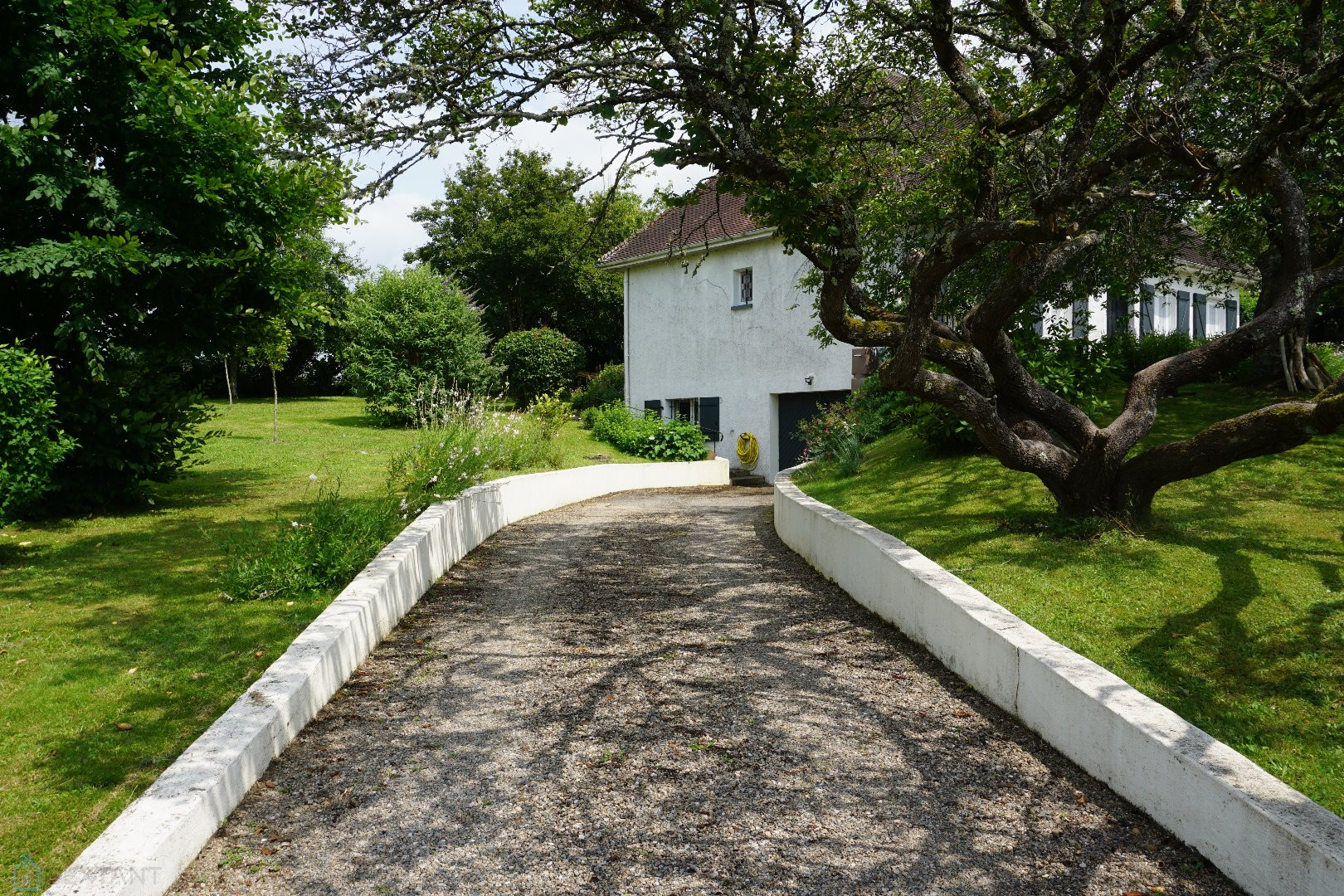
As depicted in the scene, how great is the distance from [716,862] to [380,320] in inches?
852

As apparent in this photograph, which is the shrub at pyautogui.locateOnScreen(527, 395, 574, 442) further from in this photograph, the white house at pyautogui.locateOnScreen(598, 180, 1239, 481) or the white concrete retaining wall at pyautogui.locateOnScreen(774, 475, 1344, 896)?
the white concrete retaining wall at pyautogui.locateOnScreen(774, 475, 1344, 896)

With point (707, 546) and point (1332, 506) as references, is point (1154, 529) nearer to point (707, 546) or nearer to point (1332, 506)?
point (1332, 506)

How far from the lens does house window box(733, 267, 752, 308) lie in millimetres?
23312

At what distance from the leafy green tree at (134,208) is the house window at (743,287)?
539 inches

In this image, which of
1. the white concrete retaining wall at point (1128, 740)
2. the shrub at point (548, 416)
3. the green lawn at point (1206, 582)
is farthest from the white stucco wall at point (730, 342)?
the white concrete retaining wall at point (1128, 740)

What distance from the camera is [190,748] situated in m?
4.37

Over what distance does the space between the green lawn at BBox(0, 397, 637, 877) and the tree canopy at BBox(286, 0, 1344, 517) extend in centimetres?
420

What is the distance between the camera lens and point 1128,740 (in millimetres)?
4340

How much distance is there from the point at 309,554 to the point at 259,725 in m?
3.36

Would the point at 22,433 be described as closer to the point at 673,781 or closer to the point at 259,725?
the point at 259,725

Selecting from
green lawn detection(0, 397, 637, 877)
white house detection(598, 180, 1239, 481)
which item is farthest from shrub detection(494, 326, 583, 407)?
green lawn detection(0, 397, 637, 877)

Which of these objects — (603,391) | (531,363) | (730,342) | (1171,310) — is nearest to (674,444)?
(730,342)

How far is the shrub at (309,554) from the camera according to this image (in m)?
7.46

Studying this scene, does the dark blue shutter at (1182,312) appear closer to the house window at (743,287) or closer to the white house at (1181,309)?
the white house at (1181,309)
